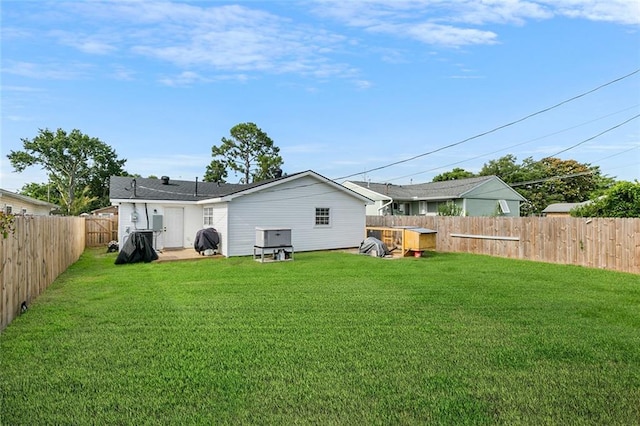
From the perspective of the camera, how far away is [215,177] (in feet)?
127

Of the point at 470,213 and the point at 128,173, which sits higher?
the point at 128,173

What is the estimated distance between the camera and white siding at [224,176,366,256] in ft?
46.0

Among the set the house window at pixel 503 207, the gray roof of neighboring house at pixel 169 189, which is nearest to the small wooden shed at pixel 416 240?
the gray roof of neighboring house at pixel 169 189

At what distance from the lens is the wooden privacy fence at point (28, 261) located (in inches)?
185

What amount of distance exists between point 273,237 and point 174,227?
6169 mm

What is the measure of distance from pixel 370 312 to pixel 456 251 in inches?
418

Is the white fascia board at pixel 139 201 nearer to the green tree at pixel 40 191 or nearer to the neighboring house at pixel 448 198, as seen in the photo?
the neighboring house at pixel 448 198

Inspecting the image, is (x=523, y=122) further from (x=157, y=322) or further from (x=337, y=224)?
(x=157, y=322)

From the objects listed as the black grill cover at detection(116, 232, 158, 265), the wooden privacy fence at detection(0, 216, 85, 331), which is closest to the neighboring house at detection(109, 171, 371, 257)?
the black grill cover at detection(116, 232, 158, 265)

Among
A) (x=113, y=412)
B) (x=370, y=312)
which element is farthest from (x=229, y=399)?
(x=370, y=312)

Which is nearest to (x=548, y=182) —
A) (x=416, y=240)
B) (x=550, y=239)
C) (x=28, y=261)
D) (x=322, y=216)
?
(x=550, y=239)

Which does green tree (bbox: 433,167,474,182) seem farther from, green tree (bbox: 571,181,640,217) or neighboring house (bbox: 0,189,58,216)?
neighboring house (bbox: 0,189,58,216)

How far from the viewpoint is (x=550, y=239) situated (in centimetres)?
1188

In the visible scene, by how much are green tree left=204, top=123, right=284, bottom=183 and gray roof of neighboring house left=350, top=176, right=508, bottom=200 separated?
13.9 meters
